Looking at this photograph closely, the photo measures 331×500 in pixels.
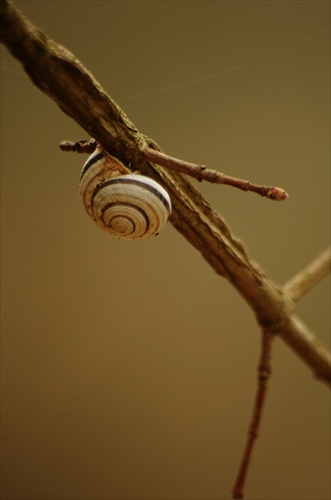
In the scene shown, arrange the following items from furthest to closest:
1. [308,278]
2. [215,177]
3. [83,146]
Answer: [308,278], [83,146], [215,177]

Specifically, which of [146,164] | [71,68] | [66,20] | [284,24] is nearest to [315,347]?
[146,164]

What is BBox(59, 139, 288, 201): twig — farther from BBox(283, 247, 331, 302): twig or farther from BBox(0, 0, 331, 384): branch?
BBox(283, 247, 331, 302): twig

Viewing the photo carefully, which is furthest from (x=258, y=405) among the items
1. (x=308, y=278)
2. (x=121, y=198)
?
(x=121, y=198)

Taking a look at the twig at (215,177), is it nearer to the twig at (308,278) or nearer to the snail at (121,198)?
the snail at (121,198)

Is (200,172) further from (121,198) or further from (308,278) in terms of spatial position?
(308,278)

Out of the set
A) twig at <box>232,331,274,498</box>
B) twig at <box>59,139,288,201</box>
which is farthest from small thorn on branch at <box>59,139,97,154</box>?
twig at <box>232,331,274,498</box>
